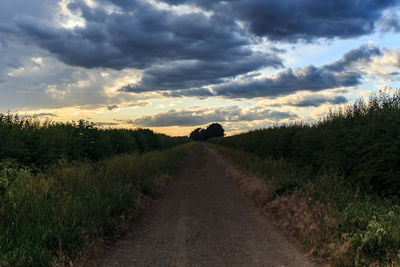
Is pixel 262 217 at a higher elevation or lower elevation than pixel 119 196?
lower

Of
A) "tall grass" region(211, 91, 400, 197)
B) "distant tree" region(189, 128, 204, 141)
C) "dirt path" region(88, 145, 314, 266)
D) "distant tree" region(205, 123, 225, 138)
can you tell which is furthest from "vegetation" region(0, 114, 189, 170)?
"distant tree" region(189, 128, 204, 141)

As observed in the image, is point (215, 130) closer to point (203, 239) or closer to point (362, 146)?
point (362, 146)

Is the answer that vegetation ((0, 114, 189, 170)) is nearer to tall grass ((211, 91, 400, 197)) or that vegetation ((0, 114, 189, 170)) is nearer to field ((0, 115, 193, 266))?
field ((0, 115, 193, 266))

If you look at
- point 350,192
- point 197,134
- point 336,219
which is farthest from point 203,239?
point 197,134

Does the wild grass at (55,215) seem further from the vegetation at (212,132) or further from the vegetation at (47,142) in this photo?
the vegetation at (212,132)

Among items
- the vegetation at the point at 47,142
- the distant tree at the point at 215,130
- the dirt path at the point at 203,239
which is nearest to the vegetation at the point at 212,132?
the distant tree at the point at 215,130

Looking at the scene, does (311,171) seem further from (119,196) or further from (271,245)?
(119,196)

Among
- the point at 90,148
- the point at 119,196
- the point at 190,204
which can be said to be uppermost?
the point at 90,148

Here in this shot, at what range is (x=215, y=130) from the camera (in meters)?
152

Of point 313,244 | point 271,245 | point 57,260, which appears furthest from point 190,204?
point 57,260

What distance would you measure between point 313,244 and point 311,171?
716 cm

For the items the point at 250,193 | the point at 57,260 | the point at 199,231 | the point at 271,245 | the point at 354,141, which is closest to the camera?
the point at 57,260

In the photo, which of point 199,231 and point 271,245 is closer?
point 271,245

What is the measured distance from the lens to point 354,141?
945cm
